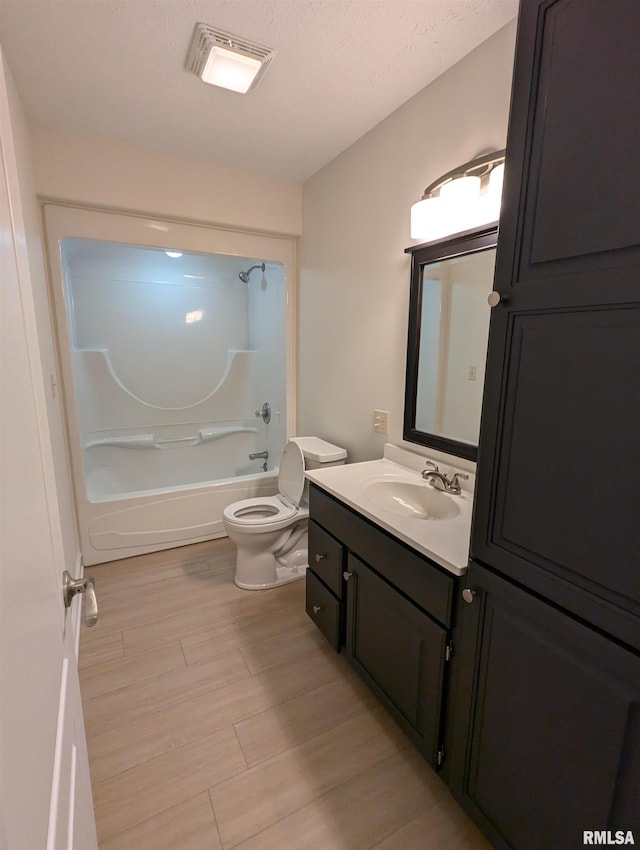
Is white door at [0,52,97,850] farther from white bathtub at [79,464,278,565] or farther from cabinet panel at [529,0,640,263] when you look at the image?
white bathtub at [79,464,278,565]

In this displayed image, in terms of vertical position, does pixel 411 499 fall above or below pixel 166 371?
below

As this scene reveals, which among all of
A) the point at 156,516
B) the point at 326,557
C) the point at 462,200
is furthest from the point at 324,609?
the point at 462,200

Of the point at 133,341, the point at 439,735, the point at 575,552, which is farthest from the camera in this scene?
the point at 133,341

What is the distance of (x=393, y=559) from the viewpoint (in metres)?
1.32

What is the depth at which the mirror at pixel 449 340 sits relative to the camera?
1.55m

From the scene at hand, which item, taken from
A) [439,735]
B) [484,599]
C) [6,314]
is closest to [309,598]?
[439,735]

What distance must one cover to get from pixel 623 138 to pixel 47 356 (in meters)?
2.21

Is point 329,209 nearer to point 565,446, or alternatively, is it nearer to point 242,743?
point 565,446

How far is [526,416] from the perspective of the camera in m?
0.88

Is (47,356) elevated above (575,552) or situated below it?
above

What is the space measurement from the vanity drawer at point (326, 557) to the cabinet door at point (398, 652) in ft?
0.26

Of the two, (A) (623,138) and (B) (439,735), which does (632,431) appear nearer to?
(A) (623,138)

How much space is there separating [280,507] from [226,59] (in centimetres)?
215

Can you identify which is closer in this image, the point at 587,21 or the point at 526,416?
the point at 587,21
